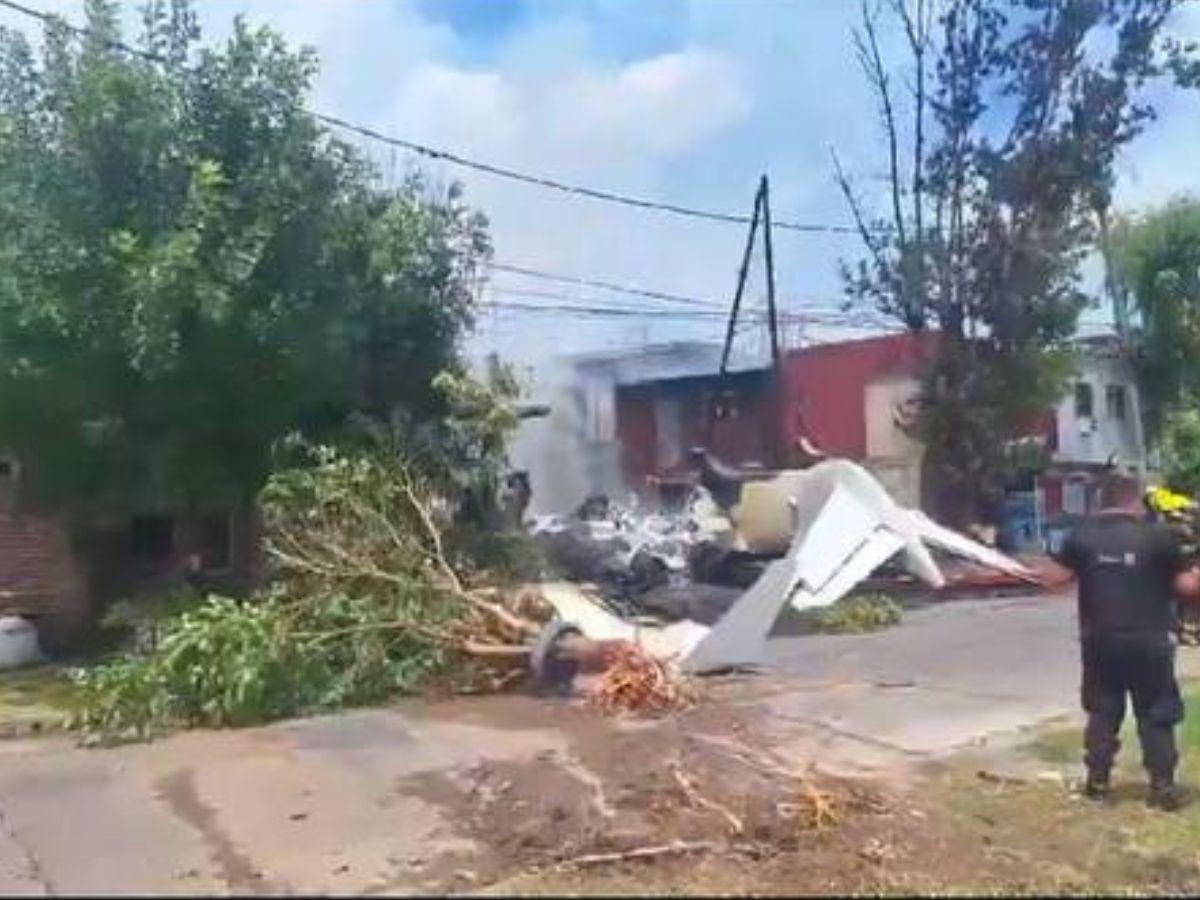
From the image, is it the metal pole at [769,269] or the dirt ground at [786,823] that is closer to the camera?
the dirt ground at [786,823]

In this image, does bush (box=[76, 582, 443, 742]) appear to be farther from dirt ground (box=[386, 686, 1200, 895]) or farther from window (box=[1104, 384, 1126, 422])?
window (box=[1104, 384, 1126, 422])

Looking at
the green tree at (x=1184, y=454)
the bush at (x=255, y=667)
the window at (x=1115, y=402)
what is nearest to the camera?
the bush at (x=255, y=667)

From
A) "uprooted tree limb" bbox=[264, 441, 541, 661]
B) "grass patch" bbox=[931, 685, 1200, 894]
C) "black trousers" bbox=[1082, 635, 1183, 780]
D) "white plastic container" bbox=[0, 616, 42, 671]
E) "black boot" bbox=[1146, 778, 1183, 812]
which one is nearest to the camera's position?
"grass patch" bbox=[931, 685, 1200, 894]

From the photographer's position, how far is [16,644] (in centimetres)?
1552

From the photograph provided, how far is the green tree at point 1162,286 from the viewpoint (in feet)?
113

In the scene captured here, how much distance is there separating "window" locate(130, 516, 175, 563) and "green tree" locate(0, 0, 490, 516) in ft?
7.19

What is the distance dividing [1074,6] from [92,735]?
1992 centimetres

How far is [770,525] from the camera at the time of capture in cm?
2006

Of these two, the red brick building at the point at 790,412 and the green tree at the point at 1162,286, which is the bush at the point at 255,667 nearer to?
the red brick building at the point at 790,412

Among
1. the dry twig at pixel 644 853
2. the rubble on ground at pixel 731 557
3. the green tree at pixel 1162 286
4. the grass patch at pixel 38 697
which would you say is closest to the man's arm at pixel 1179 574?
the dry twig at pixel 644 853

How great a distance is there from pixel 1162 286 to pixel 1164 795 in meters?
30.1

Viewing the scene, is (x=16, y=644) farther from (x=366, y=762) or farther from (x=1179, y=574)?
(x=1179, y=574)

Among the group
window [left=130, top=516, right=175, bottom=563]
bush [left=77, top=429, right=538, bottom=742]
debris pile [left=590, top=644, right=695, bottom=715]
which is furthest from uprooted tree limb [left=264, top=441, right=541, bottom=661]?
window [left=130, top=516, right=175, bottom=563]

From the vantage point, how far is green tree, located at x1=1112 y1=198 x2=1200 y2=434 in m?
34.5
